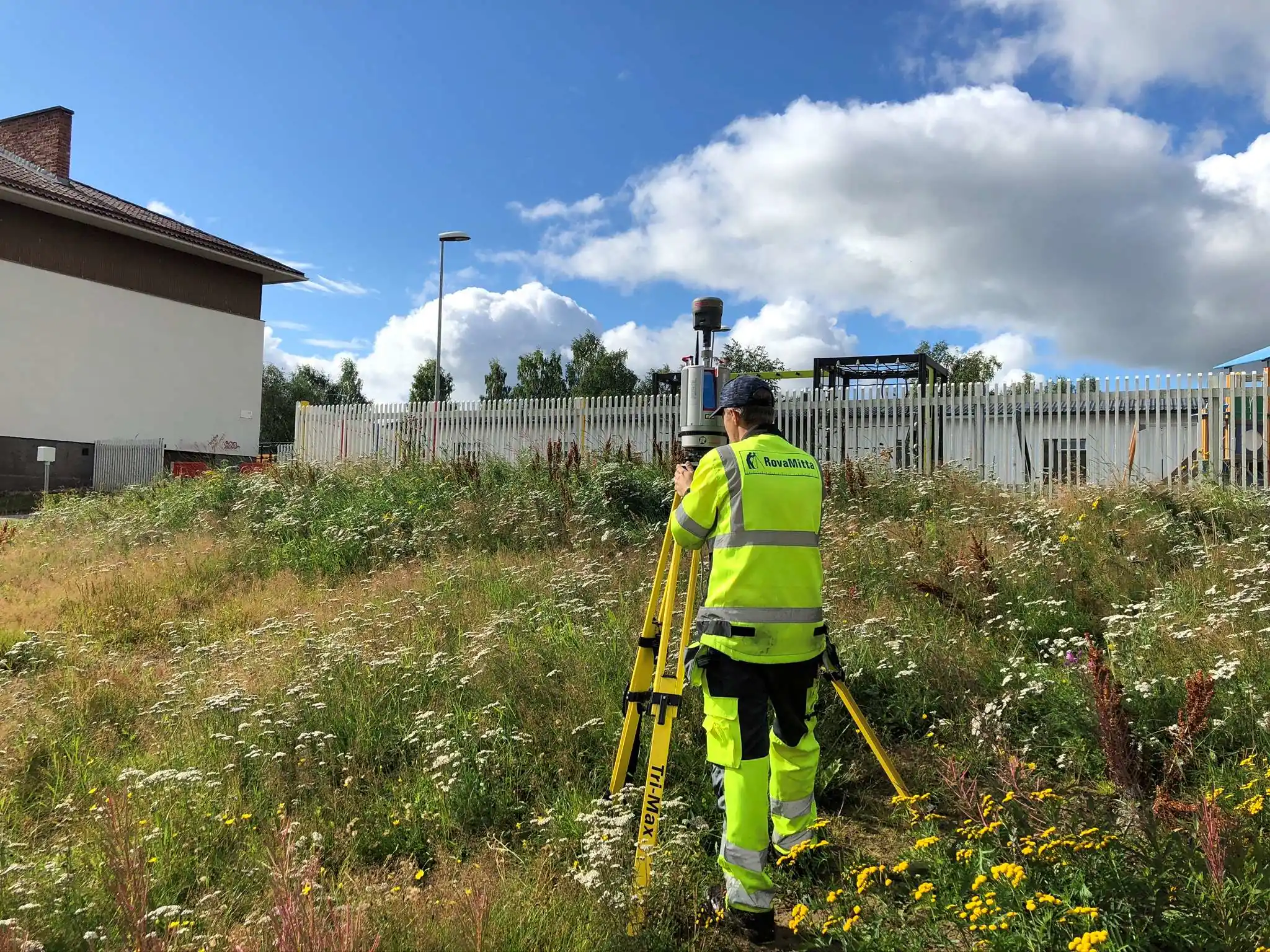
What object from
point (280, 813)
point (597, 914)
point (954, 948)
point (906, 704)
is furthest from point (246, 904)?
point (906, 704)

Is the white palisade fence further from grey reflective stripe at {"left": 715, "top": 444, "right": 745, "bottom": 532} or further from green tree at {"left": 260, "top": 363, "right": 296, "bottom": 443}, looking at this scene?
green tree at {"left": 260, "top": 363, "right": 296, "bottom": 443}

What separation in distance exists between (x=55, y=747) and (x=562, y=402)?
37.0 ft

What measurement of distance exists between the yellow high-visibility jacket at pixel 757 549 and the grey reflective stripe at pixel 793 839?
67 centimetres

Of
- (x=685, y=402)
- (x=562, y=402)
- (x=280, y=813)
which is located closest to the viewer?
(x=280, y=813)

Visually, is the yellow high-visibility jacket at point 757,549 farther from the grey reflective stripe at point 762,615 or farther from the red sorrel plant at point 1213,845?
the red sorrel plant at point 1213,845

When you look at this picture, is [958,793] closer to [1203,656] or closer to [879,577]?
[1203,656]

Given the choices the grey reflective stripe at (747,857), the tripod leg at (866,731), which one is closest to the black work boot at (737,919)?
the grey reflective stripe at (747,857)

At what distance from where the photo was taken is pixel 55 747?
4.41 metres

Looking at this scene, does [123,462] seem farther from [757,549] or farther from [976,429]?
[757,549]

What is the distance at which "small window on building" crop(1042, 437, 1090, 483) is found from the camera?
1053 centimetres

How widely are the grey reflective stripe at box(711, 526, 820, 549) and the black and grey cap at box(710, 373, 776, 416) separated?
56 cm

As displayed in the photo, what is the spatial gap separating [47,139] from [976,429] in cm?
3412

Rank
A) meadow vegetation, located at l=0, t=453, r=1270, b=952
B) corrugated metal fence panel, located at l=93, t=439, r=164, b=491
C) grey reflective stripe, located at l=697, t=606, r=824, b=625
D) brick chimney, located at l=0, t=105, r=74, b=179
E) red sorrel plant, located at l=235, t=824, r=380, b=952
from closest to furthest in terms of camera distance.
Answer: red sorrel plant, located at l=235, t=824, r=380, b=952, meadow vegetation, located at l=0, t=453, r=1270, b=952, grey reflective stripe, located at l=697, t=606, r=824, b=625, corrugated metal fence panel, located at l=93, t=439, r=164, b=491, brick chimney, located at l=0, t=105, r=74, b=179

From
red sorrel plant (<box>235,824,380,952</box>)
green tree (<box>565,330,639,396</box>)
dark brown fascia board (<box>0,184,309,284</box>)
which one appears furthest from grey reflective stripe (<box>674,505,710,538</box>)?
green tree (<box>565,330,639,396</box>)
